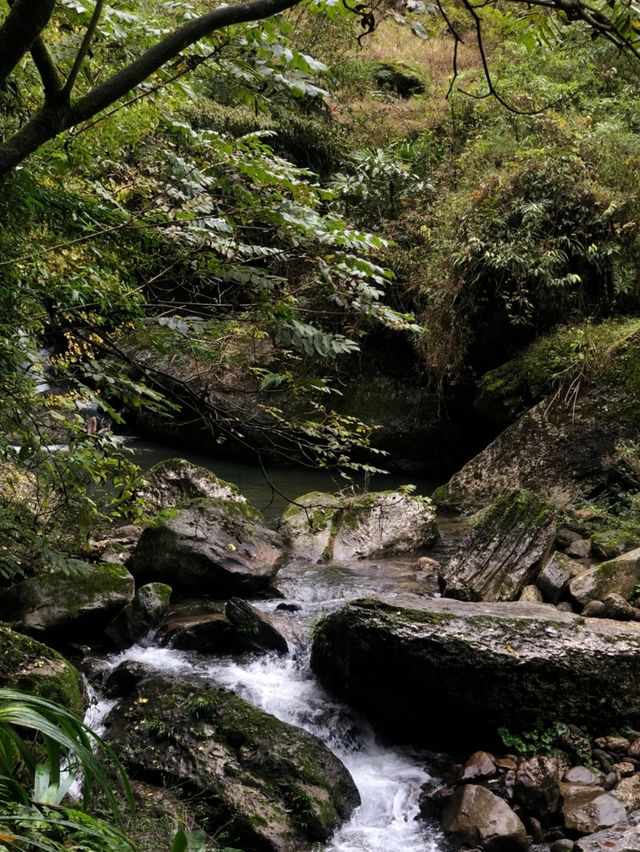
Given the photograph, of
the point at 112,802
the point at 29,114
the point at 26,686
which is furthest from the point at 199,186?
the point at 26,686

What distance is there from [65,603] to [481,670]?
11.6 ft

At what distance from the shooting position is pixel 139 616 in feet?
20.9

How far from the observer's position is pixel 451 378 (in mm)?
11891

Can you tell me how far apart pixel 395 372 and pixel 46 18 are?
11748 millimetres

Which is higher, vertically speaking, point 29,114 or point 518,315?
point 518,315

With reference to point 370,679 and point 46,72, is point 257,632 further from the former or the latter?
point 46,72

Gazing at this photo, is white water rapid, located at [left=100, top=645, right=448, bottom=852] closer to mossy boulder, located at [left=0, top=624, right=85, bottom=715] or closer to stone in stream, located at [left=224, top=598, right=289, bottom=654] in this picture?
stone in stream, located at [left=224, top=598, right=289, bottom=654]

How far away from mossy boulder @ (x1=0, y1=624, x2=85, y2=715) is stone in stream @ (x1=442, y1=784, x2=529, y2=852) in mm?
2534

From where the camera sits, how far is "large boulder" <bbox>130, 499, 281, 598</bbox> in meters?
7.20

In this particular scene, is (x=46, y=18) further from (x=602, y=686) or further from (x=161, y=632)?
(x=161, y=632)

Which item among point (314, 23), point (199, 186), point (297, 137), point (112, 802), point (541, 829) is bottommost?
point (541, 829)

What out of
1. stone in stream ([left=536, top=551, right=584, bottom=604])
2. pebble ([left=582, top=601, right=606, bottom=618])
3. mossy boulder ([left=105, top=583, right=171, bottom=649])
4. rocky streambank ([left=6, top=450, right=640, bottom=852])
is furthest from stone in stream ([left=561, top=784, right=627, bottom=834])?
mossy boulder ([left=105, top=583, right=171, bottom=649])

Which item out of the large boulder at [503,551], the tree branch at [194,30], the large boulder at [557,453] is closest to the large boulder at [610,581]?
the large boulder at [503,551]

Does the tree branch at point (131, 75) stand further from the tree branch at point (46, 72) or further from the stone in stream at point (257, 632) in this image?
the stone in stream at point (257, 632)
